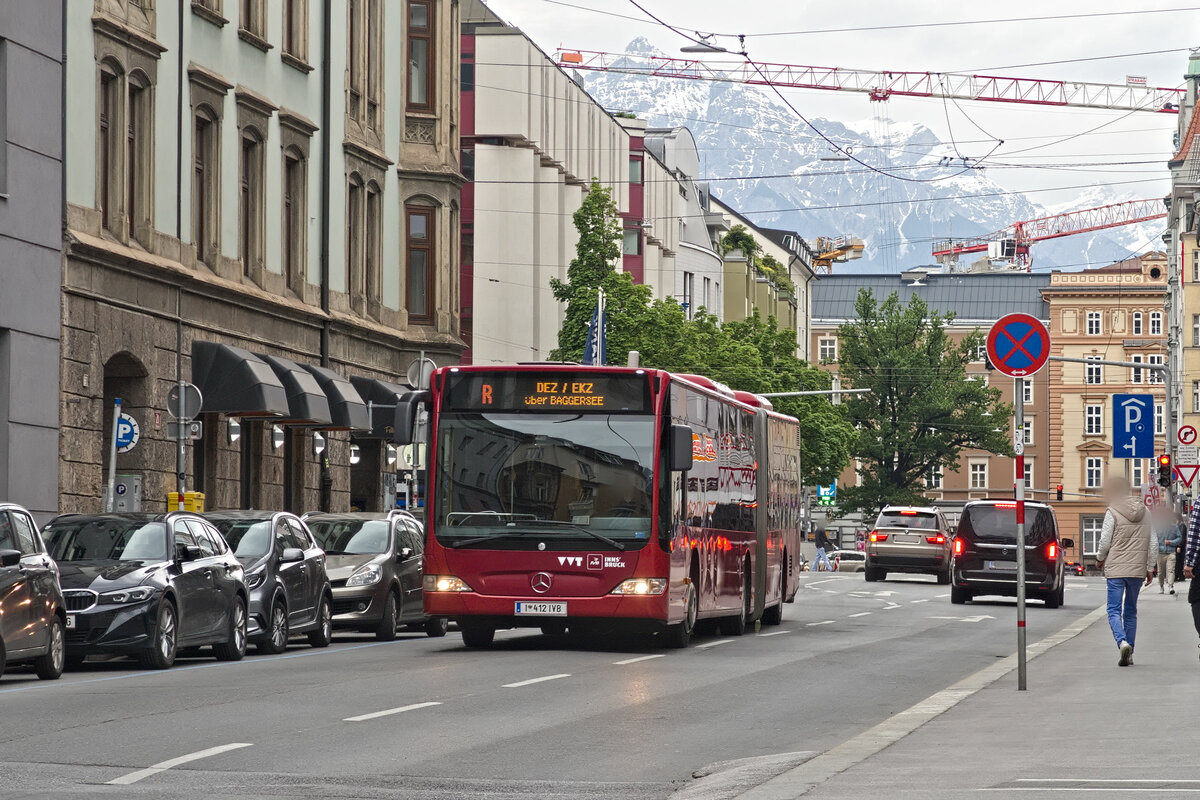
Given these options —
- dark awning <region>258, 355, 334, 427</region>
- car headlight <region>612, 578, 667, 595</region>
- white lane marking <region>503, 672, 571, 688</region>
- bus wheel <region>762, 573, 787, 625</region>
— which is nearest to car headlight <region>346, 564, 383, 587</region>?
car headlight <region>612, 578, 667, 595</region>

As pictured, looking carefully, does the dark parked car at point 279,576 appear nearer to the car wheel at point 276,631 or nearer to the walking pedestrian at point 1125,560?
the car wheel at point 276,631

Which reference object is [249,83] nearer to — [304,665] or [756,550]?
[756,550]

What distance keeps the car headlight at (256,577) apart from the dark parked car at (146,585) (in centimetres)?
96

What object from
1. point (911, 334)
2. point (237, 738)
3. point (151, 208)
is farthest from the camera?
point (911, 334)

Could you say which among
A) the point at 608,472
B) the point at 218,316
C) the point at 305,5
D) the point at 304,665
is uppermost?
the point at 305,5

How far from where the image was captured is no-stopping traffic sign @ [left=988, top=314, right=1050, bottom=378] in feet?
59.7

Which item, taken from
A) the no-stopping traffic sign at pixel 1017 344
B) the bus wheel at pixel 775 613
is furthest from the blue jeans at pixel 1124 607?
the bus wheel at pixel 775 613

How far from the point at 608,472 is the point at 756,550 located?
6933 millimetres

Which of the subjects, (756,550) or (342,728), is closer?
(342,728)

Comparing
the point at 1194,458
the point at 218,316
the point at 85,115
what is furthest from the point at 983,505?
the point at 85,115

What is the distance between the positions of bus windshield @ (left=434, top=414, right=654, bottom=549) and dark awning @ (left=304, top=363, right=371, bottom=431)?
18.5m

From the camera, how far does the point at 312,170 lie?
1670 inches

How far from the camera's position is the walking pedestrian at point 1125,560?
20.0 metres

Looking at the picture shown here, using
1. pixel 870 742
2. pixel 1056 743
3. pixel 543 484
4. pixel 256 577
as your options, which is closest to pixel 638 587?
pixel 543 484
